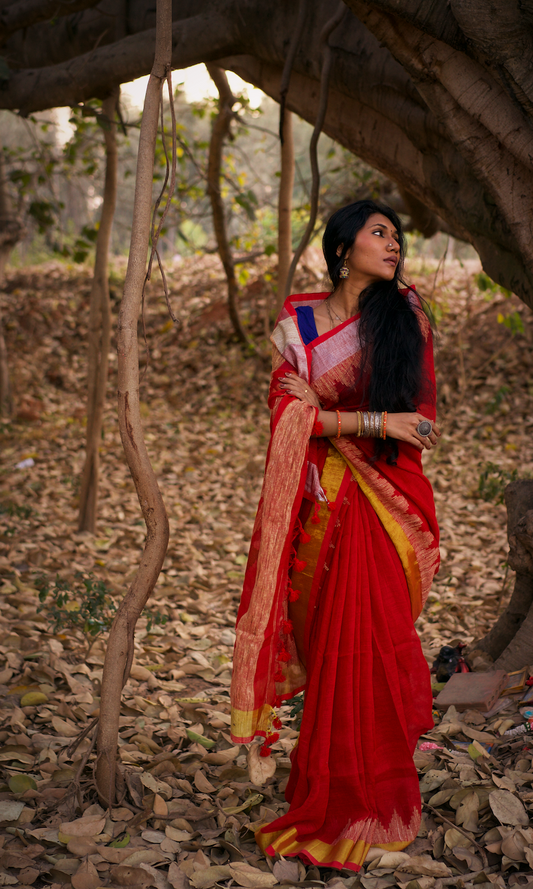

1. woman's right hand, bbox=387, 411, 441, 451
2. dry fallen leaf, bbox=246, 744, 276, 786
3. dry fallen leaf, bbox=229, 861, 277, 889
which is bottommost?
dry fallen leaf, bbox=229, 861, 277, 889

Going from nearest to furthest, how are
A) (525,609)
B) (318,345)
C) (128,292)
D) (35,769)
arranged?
1. (128,292)
2. (318,345)
3. (35,769)
4. (525,609)

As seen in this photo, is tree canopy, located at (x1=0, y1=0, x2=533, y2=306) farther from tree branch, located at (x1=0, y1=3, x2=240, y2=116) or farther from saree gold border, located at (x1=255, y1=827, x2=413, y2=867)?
saree gold border, located at (x1=255, y1=827, x2=413, y2=867)

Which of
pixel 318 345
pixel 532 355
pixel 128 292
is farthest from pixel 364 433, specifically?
pixel 532 355

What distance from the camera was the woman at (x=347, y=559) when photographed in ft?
6.71

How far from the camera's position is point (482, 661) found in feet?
9.31

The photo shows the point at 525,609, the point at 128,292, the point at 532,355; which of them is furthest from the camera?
the point at 532,355

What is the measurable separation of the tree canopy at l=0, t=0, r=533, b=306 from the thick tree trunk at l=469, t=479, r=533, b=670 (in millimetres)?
790

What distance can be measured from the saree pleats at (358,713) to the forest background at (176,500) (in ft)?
0.50

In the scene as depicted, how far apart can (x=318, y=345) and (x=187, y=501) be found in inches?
138

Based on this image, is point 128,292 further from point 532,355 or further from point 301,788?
point 532,355

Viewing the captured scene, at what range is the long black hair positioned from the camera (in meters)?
2.15

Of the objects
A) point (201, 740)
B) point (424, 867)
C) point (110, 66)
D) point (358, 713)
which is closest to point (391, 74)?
point (110, 66)

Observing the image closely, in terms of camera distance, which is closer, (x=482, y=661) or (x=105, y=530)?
(x=482, y=661)

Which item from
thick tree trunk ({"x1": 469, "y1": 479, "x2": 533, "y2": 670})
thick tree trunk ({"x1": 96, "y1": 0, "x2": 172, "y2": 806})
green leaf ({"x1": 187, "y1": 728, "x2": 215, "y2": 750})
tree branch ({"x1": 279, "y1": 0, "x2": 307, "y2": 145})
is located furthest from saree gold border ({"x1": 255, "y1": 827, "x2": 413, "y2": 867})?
tree branch ({"x1": 279, "y1": 0, "x2": 307, "y2": 145})
